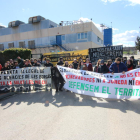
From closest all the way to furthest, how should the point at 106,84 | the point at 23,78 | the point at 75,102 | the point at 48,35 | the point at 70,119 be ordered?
1. the point at 70,119
2. the point at 75,102
3. the point at 106,84
4. the point at 23,78
5. the point at 48,35

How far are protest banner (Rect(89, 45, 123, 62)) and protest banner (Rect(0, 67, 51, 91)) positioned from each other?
5.22 m

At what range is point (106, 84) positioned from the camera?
5477 mm

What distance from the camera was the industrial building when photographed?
25047 millimetres

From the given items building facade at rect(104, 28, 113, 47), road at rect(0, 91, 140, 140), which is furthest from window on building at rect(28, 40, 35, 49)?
road at rect(0, 91, 140, 140)

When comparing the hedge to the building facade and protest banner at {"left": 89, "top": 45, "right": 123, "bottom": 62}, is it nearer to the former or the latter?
protest banner at {"left": 89, "top": 45, "right": 123, "bottom": 62}

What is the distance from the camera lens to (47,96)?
6176 millimetres

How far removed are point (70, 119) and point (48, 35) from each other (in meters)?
26.4

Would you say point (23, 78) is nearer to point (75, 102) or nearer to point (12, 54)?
point (75, 102)

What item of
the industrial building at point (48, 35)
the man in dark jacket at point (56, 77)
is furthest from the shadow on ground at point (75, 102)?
the industrial building at point (48, 35)

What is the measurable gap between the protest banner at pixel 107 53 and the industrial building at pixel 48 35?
1424cm

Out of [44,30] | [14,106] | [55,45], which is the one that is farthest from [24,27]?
[14,106]

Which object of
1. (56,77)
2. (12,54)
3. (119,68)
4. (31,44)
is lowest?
(56,77)

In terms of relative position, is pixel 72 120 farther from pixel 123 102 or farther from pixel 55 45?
pixel 55 45

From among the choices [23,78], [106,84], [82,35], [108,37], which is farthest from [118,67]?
[108,37]
